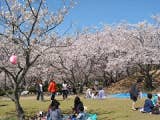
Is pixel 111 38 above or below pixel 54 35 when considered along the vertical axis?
above

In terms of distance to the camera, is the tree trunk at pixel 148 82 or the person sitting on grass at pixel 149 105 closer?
the person sitting on grass at pixel 149 105

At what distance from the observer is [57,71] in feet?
174

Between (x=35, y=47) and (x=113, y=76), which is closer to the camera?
(x=35, y=47)

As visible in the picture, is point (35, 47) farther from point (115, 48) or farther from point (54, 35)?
point (115, 48)

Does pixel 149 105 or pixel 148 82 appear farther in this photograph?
pixel 148 82

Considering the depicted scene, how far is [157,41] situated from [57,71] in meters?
14.7

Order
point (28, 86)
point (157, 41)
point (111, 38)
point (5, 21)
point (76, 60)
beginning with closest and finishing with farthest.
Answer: point (5, 21) < point (157, 41) < point (76, 60) < point (111, 38) < point (28, 86)

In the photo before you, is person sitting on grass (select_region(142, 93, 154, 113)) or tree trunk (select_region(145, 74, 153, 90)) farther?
tree trunk (select_region(145, 74, 153, 90))

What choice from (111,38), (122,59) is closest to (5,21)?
(122,59)

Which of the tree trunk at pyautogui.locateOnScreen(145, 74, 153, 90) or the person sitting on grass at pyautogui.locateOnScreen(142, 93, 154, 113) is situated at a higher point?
the tree trunk at pyautogui.locateOnScreen(145, 74, 153, 90)

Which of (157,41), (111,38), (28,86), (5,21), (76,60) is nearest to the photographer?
(5,21)

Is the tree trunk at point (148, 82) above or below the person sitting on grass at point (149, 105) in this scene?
above

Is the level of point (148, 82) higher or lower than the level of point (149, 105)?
higher

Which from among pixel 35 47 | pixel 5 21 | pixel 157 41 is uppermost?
pixel 157 41
